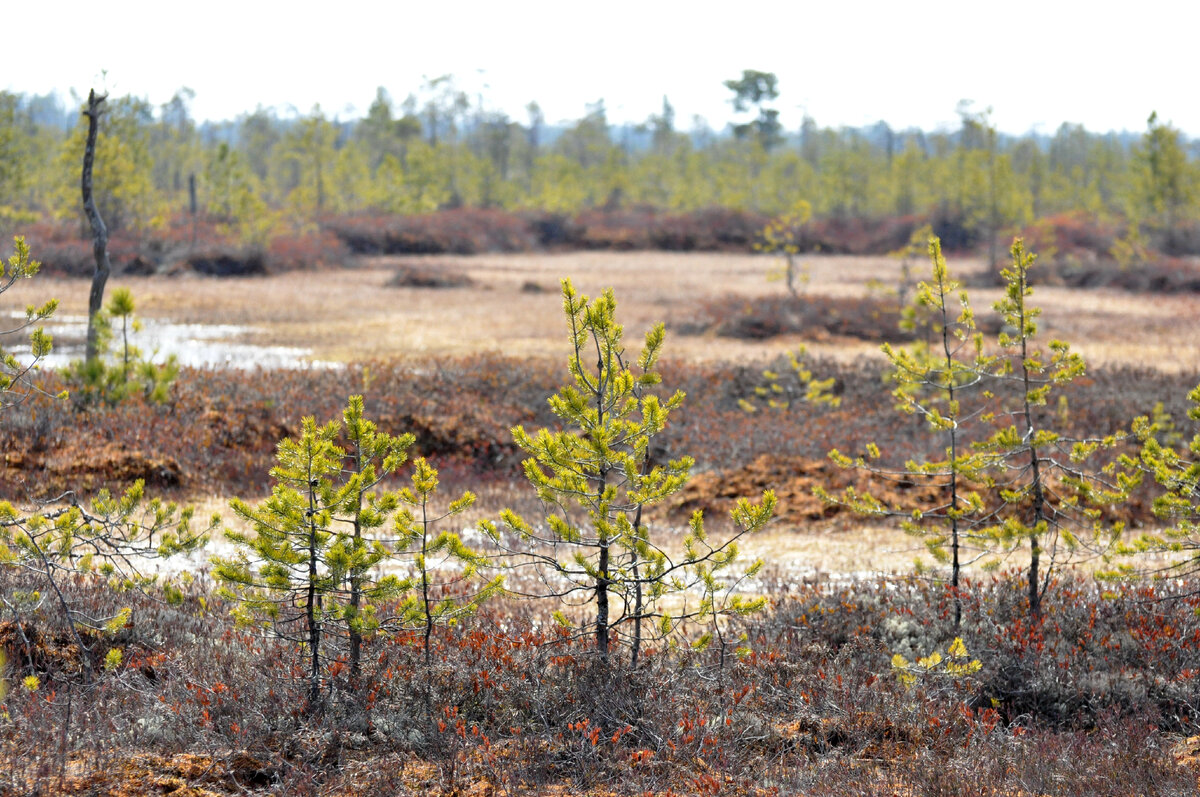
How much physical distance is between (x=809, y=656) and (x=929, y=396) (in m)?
11.3

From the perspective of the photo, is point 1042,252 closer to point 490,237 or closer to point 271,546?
point 490,237

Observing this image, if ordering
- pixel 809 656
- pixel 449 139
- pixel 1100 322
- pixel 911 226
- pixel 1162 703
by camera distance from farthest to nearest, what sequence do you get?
pixel 449 139, pixel 911 226, pixel 1100 322, pixel 809 656, pixel 1162 703

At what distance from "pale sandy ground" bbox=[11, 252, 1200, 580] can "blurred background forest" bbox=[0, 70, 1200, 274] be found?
4248 mm

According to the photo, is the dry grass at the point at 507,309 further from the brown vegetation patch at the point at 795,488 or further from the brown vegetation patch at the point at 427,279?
the brown vegetation patch at the point at 795,488

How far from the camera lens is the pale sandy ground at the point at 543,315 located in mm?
10594

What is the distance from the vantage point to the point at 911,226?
5462 cm

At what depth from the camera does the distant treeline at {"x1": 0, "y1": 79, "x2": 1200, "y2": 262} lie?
126 ft

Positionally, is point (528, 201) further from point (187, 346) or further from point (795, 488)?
point (795, 488)

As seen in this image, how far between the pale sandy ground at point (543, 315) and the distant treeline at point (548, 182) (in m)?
5.57

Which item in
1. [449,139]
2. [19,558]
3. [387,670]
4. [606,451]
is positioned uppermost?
[449,139]

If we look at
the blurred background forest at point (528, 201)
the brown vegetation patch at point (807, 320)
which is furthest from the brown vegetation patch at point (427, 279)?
the brown vegetation patch at point (807, 320)

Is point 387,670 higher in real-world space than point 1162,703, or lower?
higher

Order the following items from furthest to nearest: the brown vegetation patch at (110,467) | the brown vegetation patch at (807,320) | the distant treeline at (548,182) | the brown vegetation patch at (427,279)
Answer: the distant treeline at (548,182), the brown vegetation patch at (427,279), the brown vegetation patch at (807,320), the brown vegetation patch at (110,467)

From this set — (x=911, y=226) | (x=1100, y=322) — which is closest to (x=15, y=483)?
(x=1100, y=322)
